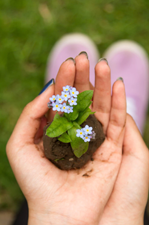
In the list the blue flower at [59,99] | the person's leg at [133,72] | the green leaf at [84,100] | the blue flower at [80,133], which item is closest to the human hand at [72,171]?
the green leaf at [84,100]

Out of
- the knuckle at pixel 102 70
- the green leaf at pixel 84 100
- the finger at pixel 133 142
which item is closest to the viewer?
the green leaf at pixel 84 100

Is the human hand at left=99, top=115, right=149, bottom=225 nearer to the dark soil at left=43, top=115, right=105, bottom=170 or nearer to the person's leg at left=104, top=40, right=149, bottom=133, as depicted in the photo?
the dark soil at left=43, top=115, right=105, bottom=170

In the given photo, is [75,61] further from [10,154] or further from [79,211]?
[79,211]

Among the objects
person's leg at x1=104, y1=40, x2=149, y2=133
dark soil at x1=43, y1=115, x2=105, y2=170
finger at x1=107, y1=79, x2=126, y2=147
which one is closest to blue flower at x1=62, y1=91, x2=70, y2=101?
dark soil at x1=43, y1=115, x2=105, y2=170

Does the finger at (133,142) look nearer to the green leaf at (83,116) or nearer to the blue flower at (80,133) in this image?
the green leaf at (83,116)

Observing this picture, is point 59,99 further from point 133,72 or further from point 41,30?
point 41,30

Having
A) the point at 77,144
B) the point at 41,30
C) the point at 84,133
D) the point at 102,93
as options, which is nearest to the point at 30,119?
the point at 77,144
